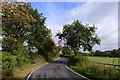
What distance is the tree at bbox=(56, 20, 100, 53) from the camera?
39.1 m

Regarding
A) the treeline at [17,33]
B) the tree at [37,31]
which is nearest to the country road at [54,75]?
the treeline at [17,33]

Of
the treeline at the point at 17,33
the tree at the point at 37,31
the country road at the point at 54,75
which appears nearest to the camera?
the treeline at the point at 17,33

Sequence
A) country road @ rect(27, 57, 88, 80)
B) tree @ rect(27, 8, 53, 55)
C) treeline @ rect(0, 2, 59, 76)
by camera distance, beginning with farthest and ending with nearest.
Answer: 1. tree @ rect(27, 8, 53, 55)
2. country road @ rect(27, 57, 88, 80)
3. treeline @ rect(0, 2, 59, 76)

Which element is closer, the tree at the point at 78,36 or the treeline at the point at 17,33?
the treeline at the point at 17,33

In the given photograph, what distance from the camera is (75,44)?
130 feet

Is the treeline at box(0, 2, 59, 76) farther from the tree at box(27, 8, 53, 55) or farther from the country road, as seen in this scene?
the country road

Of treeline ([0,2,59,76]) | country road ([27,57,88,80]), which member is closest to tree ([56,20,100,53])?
treeline ([0,2,59,76])

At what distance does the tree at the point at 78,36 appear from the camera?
39.1 m

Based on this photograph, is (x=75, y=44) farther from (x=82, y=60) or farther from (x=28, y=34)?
(x=28, y=34)

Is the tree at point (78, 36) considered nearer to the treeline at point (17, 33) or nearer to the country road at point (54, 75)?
the treeline at point (17, 33)

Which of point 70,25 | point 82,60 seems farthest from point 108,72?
point 70,25

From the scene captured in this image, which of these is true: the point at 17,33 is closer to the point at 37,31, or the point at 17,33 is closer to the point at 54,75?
the point at 54,75

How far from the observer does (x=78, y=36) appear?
3816cm

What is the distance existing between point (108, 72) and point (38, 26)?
22177mm
